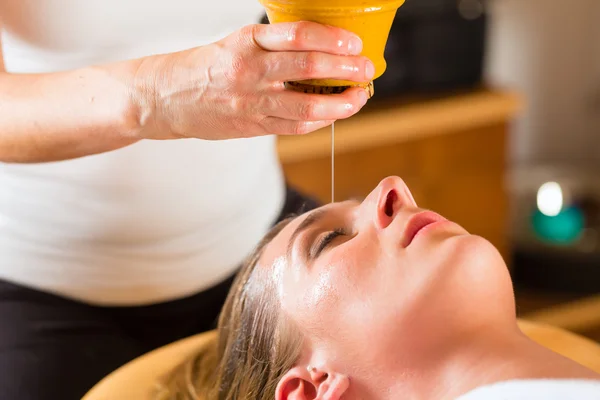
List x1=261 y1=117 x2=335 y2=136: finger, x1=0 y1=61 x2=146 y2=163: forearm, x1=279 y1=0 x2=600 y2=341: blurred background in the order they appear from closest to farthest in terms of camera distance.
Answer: x1=261 y1=117 x2=335 y2=136: finger < x1=0 y1=61 x2=146 y2=163: forearm < x1=279 y1=0 x2=600 y2=341: blurred background

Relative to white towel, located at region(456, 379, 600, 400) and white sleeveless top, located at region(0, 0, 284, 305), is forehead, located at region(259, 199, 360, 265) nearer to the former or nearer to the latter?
white sleeveless top, located at region(0, 0, 284, 305)

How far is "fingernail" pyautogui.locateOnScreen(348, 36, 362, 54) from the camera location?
1062mm

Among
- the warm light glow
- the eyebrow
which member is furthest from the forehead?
the warm light glow

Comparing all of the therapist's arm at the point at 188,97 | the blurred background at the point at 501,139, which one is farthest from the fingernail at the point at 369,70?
the blurred background at the point at 501,139

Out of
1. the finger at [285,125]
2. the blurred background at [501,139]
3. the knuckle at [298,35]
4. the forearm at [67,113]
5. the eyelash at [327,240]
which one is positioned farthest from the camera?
the blurred background at [501,139]

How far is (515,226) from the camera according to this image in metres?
3.32

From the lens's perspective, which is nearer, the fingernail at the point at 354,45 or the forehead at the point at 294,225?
the fingernail at the point at 354,45

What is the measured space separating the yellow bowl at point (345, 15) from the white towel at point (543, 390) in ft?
1.48

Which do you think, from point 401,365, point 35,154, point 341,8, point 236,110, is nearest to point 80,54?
point 35,154

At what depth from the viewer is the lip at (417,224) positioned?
1278 millimetres

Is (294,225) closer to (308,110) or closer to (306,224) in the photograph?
(306,224)

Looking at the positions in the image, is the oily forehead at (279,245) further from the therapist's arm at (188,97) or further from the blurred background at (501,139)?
the blurred background at (501,139)

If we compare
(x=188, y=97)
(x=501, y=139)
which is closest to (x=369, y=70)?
(x=188, y=97)

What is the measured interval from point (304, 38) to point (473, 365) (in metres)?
0.53
